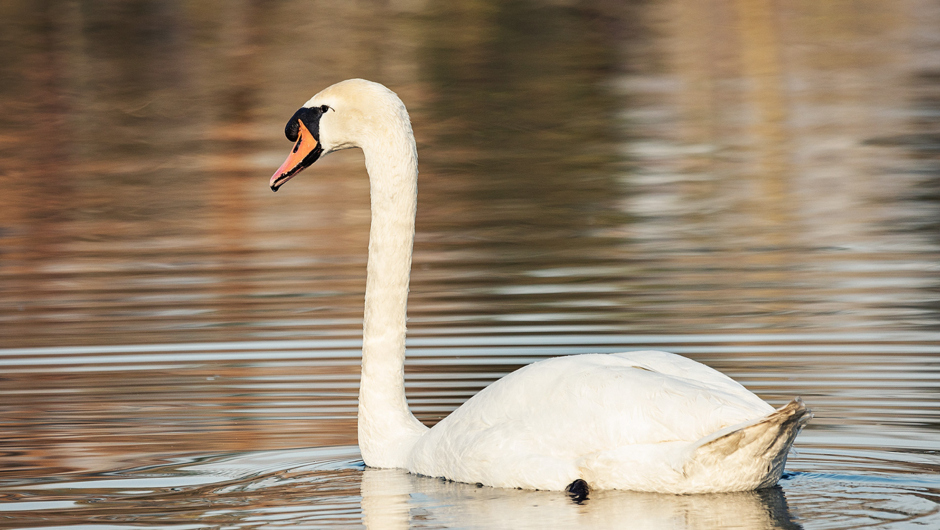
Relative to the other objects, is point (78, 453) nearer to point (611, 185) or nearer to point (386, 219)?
point (386, 219)

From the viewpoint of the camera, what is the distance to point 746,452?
6602 millimetres

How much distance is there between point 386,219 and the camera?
8.68 metres

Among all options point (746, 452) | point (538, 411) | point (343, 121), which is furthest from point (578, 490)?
point (343, 121)

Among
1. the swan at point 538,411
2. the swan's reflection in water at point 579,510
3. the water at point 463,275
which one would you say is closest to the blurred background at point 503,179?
the water at point 463,275

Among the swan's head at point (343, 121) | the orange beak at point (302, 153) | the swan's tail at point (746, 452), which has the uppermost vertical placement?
the swan's head at point (343, 121)

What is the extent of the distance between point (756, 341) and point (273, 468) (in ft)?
14.4

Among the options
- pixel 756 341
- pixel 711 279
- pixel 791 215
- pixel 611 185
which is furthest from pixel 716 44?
pixel 756 341

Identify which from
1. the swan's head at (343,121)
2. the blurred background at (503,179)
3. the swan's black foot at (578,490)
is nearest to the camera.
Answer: the swan's black foot at (578,490)

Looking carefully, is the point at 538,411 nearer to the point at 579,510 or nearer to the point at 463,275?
the point at 579,510

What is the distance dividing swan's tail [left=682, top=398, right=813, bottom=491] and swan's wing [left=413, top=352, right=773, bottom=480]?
0.11m

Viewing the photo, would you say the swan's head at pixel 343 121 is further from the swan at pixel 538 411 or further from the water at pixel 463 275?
the water at pixel 463 275

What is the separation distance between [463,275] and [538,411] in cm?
732

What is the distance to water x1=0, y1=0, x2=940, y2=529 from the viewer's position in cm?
750

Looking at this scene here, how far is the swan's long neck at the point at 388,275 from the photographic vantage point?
8414 millimetres
